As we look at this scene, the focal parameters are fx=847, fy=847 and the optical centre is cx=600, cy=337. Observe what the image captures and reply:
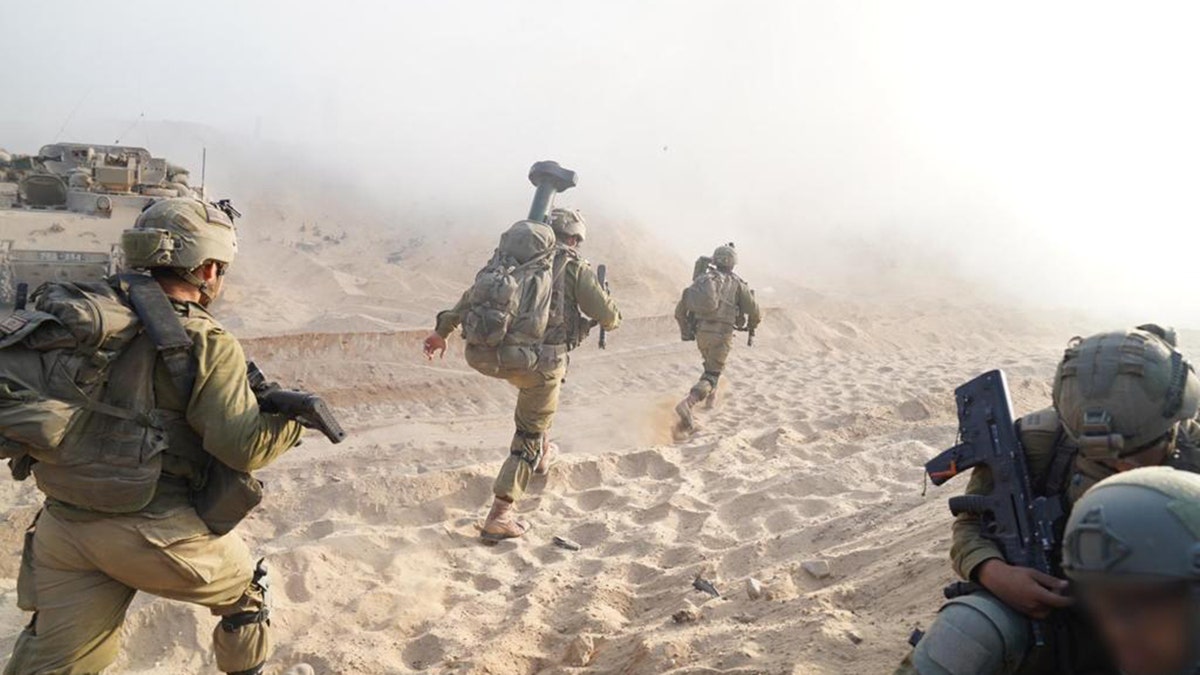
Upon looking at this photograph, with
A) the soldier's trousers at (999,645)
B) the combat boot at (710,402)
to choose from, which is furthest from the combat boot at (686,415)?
the soldier's trousers at (999,645)

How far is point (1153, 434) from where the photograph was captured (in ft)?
7.27

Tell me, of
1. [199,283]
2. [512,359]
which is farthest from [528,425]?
[199,283]

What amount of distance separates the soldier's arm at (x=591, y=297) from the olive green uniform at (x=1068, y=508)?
3.46 m

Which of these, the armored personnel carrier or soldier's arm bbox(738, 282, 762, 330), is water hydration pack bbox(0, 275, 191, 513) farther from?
the armored personnel carrier

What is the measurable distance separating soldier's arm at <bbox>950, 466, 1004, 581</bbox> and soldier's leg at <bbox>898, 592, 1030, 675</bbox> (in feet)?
0.47

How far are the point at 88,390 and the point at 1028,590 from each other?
8.94 feet

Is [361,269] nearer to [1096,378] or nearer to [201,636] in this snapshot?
[201,636]

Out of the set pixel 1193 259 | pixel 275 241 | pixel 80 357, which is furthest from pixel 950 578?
pixel 1193 259

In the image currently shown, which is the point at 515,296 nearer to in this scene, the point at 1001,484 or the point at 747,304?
the point at 1001,484

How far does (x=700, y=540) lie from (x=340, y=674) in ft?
7.27

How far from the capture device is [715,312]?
28.8ft

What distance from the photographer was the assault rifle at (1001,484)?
7.79ft

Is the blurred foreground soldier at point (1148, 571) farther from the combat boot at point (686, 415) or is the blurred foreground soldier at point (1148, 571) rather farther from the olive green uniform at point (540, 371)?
the combat boot at point (686, 415)

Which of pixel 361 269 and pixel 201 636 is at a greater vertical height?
pixel 201 636
